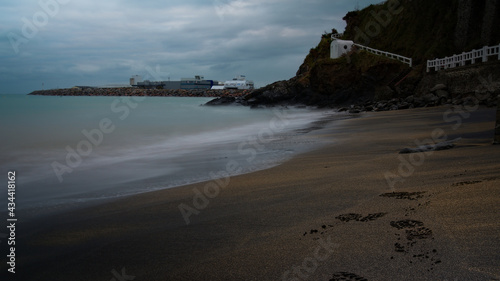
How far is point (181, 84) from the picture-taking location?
162 m

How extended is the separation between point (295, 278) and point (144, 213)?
7.55 feet

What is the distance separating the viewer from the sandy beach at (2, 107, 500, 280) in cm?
236

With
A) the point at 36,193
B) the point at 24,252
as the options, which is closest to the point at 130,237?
the point at 24,252

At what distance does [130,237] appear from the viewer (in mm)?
3367

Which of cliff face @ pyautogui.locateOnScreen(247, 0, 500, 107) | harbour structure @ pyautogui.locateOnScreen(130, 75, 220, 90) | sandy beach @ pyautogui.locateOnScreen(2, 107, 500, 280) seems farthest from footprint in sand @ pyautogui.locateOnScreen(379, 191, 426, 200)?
harbour structure @ pyautogui.locateOnScreen(130, 75, 220, 90)

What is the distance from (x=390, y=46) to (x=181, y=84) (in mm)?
132777

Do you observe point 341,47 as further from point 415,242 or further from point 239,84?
point 239,84

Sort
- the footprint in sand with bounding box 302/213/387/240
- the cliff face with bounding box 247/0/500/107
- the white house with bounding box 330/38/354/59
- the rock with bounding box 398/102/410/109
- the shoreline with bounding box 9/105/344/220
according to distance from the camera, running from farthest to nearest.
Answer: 1. the white house with bounding box 330/38/354/59
2. the cliff face with bounding box 247/0/500/107
3. the rock with bounding box 398/102/410/109
4. the shoreline with bounding box 9/105/344/220
5. the footprint in sand with bounding box 302/213/387/240

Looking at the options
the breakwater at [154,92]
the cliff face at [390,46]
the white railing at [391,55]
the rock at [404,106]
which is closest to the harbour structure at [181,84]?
the breakwater at [154,92]

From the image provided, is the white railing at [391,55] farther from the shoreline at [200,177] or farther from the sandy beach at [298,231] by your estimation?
the sandy beach at [298,231]

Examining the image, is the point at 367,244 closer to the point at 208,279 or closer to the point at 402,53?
the point at 208,279

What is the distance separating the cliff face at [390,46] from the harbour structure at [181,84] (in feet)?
372

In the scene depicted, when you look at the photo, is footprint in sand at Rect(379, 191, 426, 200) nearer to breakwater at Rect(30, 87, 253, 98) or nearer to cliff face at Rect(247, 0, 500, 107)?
cliff face at Rect(247, 0, 500, 107)

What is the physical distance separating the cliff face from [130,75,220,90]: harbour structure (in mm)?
113244
